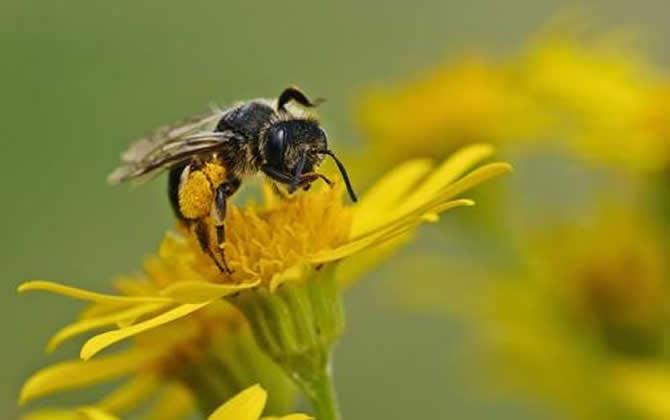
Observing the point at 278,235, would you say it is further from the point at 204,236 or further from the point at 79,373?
the point at 79,373

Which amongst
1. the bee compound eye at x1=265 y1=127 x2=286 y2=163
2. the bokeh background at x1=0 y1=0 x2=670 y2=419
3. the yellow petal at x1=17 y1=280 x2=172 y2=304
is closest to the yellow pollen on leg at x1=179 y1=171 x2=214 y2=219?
the bee compound eye at x1=265 y1=127 x2=286 y2=163

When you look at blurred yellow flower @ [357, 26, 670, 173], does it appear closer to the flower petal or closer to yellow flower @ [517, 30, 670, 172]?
yellow flower @ [517, 30, 670, 172]

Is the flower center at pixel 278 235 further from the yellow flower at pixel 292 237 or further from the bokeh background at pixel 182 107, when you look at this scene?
the bokeh background at pixel 182 107

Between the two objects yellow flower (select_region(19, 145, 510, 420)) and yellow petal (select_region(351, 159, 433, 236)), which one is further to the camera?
yellow petal (select_region(351, 159, 433, 236))

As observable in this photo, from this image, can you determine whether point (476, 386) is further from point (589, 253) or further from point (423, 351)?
point (423, 351)

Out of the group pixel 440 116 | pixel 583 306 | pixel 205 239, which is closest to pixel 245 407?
pixel 205 239

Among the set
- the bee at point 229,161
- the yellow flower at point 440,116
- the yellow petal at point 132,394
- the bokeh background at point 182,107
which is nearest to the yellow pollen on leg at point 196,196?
the bee at point 229,161

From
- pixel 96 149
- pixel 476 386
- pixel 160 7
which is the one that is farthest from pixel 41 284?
pixel 160 7
